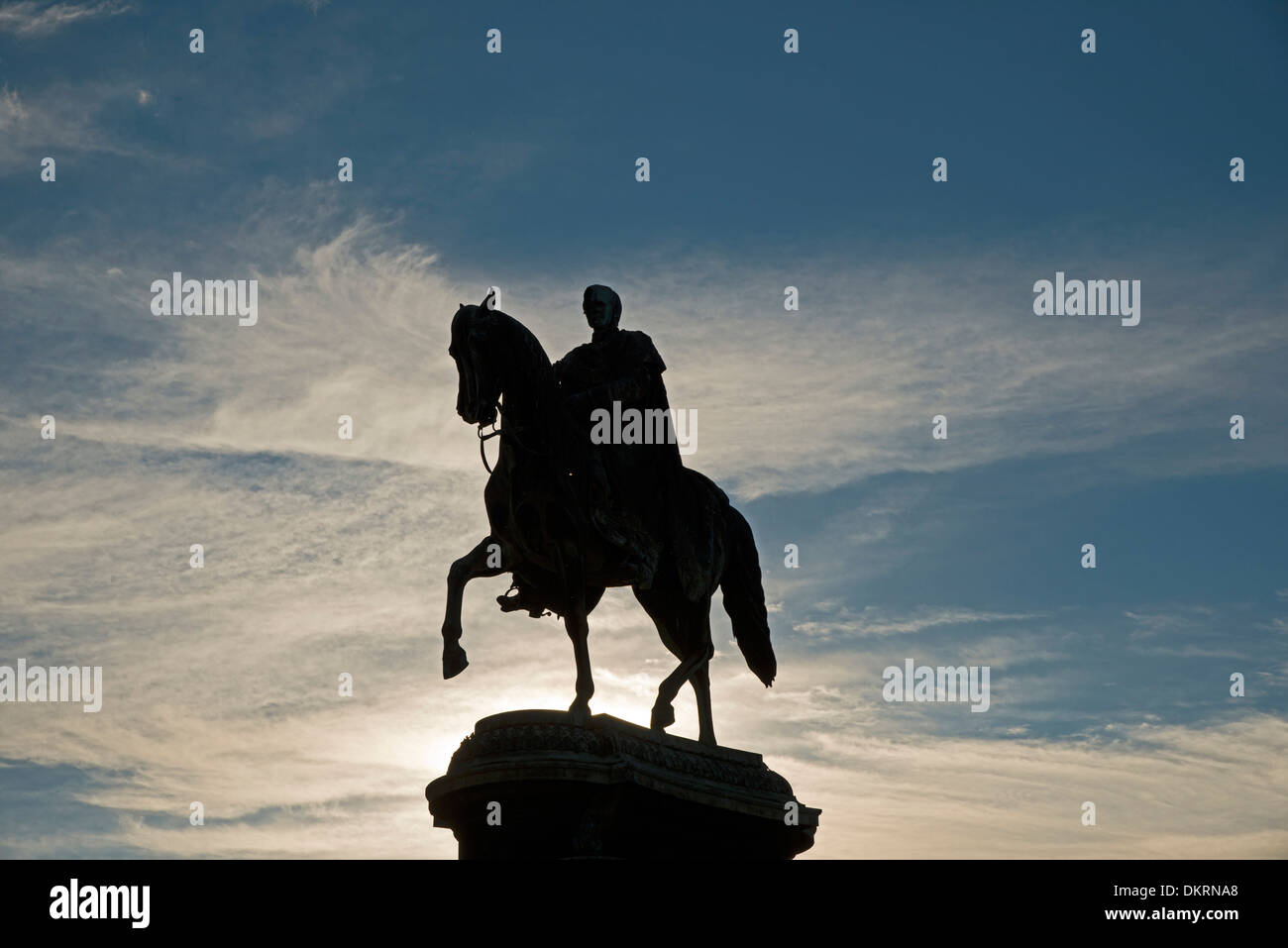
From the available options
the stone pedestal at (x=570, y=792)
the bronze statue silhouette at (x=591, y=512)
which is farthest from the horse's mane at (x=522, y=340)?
the stone pedestal at (x=570, y=792)

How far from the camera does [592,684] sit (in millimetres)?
17656

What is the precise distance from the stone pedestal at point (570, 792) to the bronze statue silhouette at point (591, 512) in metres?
0.47

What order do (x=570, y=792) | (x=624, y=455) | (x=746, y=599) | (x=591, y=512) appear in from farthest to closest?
1. (x=746, y=599)
2. (x=624, y=455)
3. (x=591, y=512)
4. (x=570, y=792)

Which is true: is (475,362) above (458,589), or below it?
above

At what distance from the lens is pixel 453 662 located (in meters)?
17.3

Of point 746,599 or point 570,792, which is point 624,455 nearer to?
point 746,599

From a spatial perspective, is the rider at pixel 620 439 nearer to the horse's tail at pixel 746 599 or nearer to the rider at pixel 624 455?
the rider at pixel 624 455

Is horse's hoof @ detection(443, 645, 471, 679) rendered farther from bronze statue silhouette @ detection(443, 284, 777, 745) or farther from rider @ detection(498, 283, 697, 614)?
rider @ detection(498, 283, 697, 614)

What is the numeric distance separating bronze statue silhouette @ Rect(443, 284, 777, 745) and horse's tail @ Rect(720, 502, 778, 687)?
1 centimetres

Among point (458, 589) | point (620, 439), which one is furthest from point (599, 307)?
point (458, 589)

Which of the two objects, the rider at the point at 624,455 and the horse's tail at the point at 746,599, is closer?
the rider at the point at 624,455

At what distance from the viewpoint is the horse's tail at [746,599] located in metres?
20.5

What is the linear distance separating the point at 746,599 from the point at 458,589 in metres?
4.24
